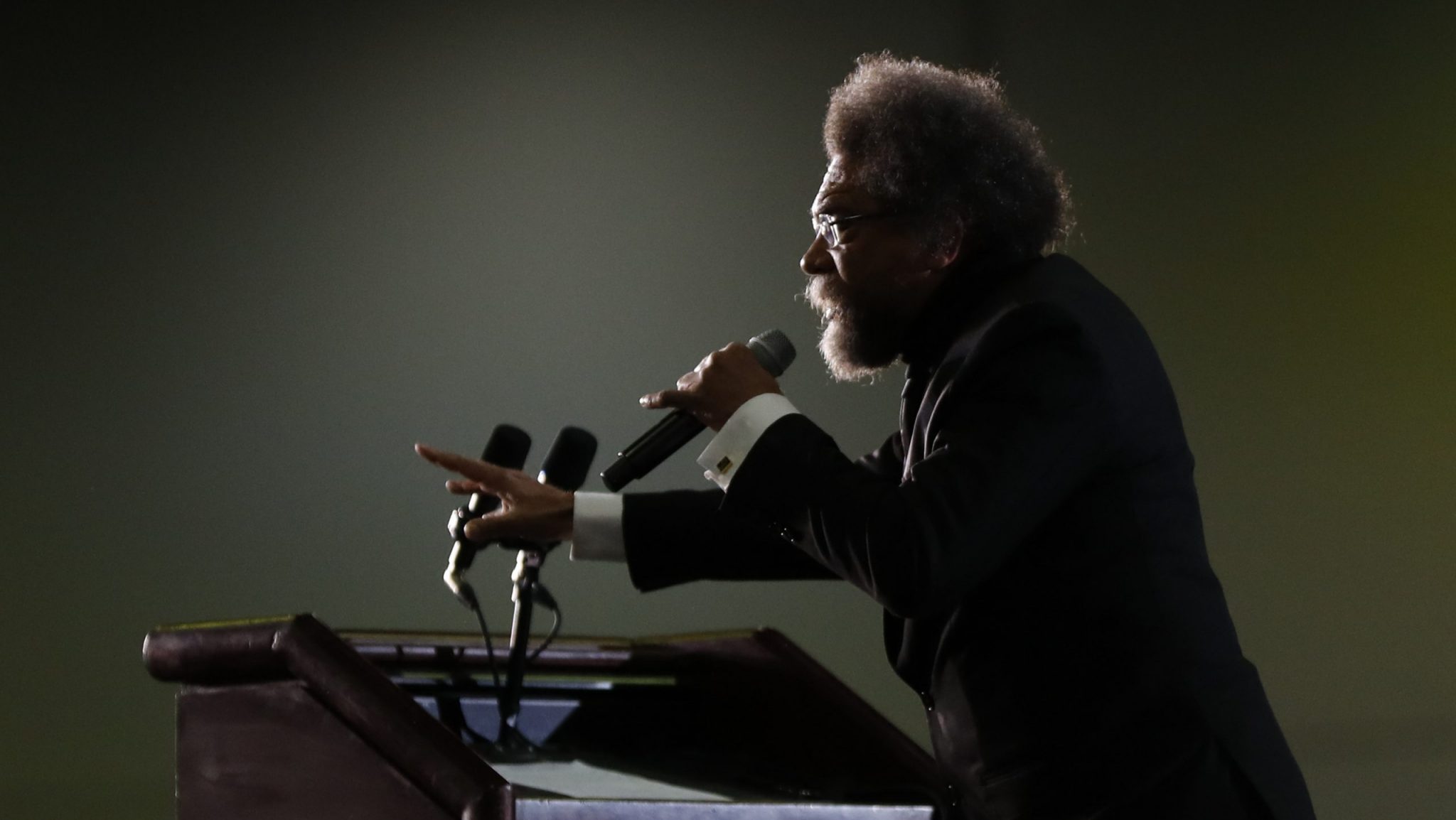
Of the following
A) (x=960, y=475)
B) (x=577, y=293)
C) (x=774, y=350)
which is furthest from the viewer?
(x=577, y=293)

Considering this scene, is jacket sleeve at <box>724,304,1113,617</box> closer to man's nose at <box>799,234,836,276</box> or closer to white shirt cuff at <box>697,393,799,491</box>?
white shirt cuff at <box>697,393,799,491</box>

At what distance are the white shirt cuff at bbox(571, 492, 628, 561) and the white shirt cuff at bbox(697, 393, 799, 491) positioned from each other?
349mm

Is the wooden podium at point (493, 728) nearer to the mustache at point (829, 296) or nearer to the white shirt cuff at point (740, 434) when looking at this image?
the white shirt cuff at point (740, 434)

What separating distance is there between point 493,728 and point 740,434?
0.46 m

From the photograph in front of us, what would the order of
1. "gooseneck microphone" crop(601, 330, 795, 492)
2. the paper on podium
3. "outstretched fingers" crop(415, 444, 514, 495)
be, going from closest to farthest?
the paper on podium → "gooseneck microphone" crop(601, 330, 795, 492) → "outstretched fingers" crop(415, 444, 514, 495)

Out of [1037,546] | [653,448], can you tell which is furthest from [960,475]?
[653,448]

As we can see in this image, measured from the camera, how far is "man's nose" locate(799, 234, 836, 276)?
147cm

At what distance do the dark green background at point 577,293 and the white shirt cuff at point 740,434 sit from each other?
2282 mm

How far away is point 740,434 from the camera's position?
1195 millimetres

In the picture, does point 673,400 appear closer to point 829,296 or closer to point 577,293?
point 829,296

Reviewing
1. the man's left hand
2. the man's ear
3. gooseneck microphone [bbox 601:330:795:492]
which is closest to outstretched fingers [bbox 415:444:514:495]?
gooseneck microphone [bbox 601:330:795:492]

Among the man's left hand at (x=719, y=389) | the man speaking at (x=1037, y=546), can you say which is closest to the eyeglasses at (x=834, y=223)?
the man speaking at (x=1037, y=546)

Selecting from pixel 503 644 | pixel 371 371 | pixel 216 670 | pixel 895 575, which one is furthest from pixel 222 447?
pixel 895 575

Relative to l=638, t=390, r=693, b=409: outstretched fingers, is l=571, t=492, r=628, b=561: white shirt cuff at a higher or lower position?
lower
